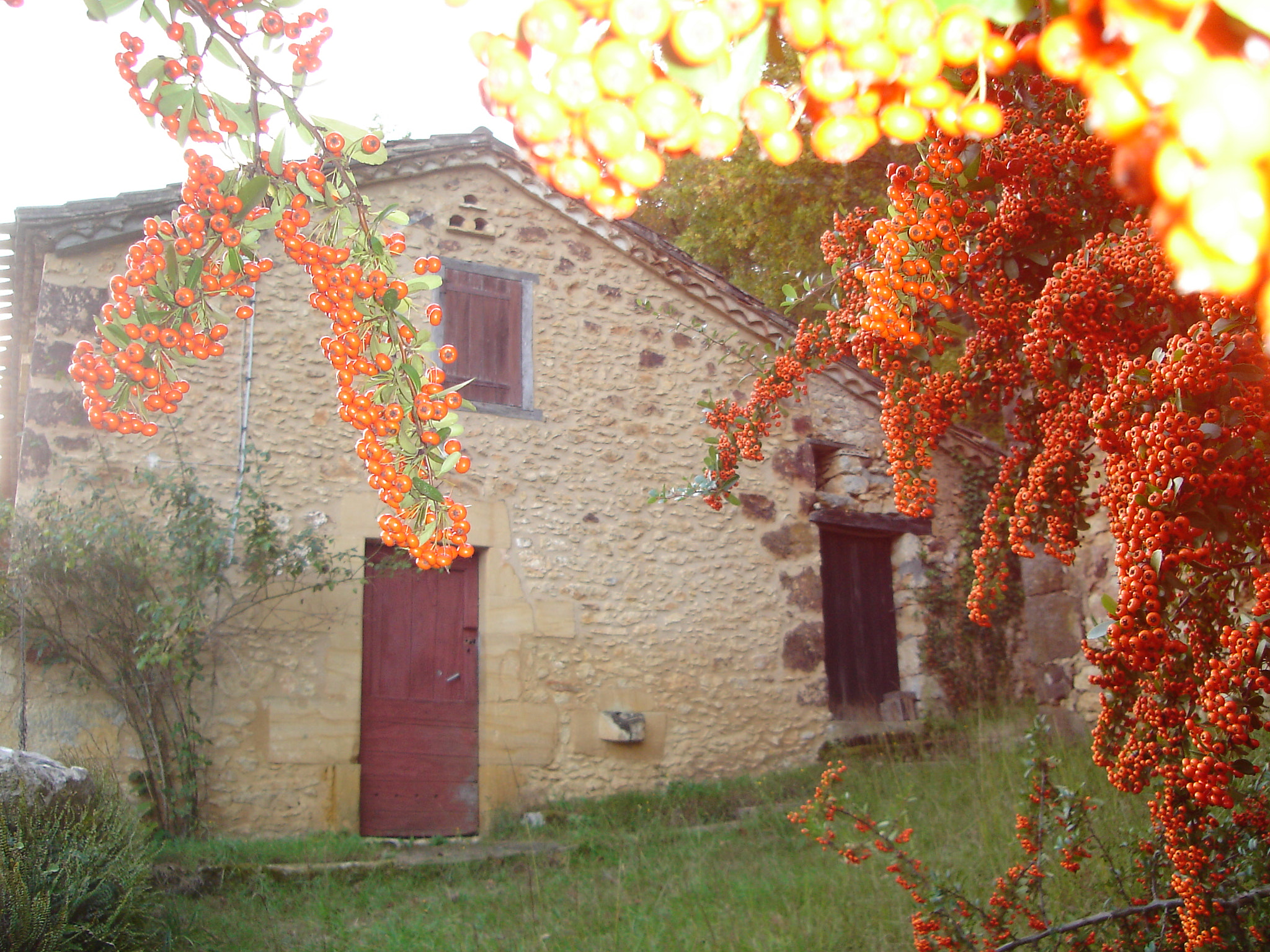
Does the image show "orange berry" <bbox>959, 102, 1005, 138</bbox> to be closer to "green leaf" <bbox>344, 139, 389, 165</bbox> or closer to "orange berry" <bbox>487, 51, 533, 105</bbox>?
"orange berry" <bbox>487, 51, 533, 105</bbox>

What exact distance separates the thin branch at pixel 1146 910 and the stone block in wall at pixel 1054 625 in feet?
17.4

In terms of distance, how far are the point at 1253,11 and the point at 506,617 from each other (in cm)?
665

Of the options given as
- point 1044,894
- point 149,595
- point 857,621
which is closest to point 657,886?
point 1044,894

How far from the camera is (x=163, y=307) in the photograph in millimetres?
2004

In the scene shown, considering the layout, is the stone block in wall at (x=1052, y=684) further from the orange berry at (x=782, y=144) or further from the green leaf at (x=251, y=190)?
the orange berry at (x=782, y=144)

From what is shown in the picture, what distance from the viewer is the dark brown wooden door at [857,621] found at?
8125 millimetres

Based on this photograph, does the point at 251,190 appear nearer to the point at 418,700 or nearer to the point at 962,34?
the point at 962,34

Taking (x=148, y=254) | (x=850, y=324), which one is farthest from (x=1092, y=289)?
(x=148, y=254)

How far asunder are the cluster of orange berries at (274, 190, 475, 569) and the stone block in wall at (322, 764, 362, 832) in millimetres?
4567

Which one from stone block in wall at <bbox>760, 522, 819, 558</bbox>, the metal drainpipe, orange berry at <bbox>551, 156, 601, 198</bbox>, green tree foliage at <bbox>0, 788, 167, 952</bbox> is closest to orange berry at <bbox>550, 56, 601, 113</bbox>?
orange berry at <bbox>551, 156, 601, 198</bbox>

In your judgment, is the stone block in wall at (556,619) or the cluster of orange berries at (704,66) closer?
the cluster of orange berries at (704,66)

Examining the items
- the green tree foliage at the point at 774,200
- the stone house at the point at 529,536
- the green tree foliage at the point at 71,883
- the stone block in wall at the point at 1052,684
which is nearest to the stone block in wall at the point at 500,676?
the stone house at the point at 529,536

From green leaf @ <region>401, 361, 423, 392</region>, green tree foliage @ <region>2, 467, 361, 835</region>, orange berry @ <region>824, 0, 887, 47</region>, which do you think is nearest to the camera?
orange berry @ <region>824, 0, 887, 47</region>

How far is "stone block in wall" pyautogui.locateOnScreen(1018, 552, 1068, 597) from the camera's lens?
766 centimetres
